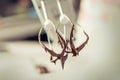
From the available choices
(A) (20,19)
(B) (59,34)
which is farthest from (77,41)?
(A) (20,19)

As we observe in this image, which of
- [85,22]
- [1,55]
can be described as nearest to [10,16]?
[1,55]

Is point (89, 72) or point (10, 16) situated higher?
point (10, 16)

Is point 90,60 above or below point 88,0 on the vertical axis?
below

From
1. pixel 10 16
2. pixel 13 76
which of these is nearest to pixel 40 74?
pixel 13 76

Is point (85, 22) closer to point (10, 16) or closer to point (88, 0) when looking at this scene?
point (88, 0)

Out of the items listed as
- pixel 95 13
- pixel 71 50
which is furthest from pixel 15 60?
pixel 95 13

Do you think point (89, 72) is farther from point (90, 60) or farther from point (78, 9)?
point (78, 9)

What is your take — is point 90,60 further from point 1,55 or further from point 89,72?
point 1,55

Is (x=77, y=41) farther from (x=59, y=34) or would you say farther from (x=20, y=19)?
(x=20, y=19)
